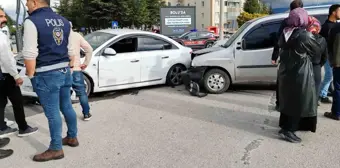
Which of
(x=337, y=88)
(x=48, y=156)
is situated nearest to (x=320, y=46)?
(x=337, y=88)

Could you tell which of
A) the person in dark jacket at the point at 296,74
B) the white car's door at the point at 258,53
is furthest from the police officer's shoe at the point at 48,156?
the white car's door at the point at 258,53

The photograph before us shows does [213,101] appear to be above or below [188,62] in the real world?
below

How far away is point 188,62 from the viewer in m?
7.56

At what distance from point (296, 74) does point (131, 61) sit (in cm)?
377

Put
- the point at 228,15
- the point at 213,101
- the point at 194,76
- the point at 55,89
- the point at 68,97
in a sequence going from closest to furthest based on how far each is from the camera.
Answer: the point at 55,89 < the point at 68,97 < the point at 213,101 < the point at 194,76 < the point at 228,15

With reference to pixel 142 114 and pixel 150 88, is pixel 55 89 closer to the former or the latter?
pixel 142 114

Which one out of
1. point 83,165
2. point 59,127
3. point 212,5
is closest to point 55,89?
point 59,127

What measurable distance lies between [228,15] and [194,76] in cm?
5976

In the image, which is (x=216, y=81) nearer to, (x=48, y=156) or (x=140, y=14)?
(x=48, y=156)

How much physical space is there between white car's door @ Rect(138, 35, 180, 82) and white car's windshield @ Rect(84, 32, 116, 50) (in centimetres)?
72

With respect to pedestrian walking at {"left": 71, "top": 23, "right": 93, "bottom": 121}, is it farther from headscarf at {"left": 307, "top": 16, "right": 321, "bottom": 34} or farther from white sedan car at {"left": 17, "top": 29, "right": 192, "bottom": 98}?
headscarf at {"left": 307, "top": 16, "right": 321, "bottom": 34}

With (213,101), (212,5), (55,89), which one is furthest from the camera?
(212,5)

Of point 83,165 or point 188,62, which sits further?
point 188,62

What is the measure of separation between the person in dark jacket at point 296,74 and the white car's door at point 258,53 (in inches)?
91.0
